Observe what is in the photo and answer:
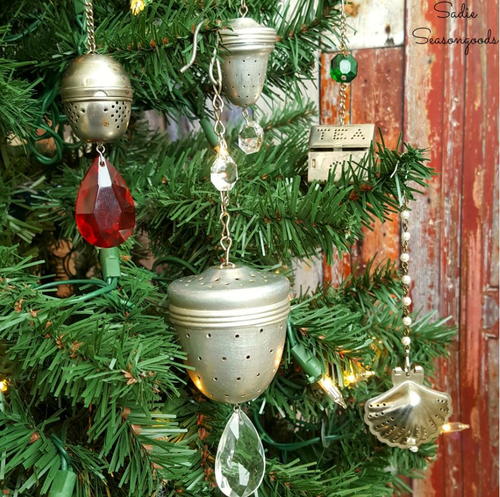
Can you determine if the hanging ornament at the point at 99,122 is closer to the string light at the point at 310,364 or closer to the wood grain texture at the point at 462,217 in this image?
the string light at the point at 310,364

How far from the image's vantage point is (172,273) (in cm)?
75

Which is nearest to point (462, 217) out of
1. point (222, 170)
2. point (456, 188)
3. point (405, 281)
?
point (456, 188)

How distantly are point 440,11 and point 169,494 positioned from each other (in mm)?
747

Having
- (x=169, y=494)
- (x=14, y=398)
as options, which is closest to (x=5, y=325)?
(x=14, y=398)

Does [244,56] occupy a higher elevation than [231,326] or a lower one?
higher

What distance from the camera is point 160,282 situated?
0.73 metres

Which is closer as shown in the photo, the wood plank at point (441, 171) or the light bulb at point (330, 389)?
the light bulb at point (330, 389)

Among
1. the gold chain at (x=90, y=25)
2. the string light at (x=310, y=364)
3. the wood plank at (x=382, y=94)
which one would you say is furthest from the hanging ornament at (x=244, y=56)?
the wood plank at (x=382, y=94)

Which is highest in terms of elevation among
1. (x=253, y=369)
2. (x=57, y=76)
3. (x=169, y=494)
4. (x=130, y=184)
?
(x=57, y=76)

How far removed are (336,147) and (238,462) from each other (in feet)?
1.01

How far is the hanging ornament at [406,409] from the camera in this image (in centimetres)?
72

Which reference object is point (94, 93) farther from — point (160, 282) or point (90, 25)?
point (160, 282)

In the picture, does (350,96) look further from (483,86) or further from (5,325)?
(5,325)

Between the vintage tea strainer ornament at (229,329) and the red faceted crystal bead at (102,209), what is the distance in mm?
66
